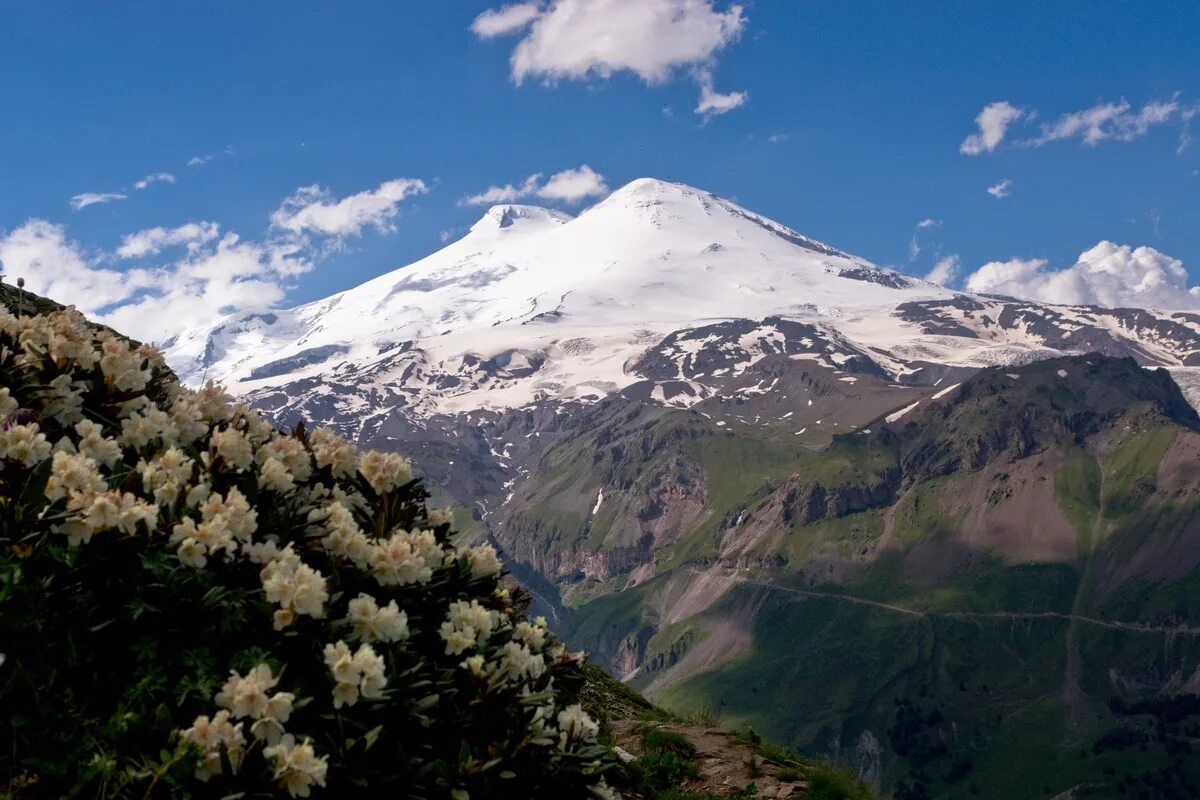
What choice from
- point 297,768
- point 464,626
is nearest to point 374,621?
point 464,626

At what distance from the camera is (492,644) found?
7695mm

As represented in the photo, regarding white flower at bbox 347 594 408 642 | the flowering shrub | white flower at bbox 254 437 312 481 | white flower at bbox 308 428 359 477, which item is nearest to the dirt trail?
the flowering shrub

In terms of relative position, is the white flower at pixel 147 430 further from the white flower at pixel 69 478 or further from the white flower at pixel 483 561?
the white flower at pixel 483 561

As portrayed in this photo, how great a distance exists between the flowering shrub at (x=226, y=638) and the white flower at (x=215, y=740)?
0.04 ft

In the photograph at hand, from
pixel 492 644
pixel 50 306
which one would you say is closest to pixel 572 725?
pixel 492 644

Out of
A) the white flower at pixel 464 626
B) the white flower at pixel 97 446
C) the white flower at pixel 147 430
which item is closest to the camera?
the white flower at pixel 464 626

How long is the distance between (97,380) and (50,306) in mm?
12029

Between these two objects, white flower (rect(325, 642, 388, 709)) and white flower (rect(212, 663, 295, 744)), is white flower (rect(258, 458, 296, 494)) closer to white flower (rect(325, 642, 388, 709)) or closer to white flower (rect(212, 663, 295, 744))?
white flower (rect(325, 642, 388, 709))

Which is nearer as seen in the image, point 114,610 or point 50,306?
point 114,610

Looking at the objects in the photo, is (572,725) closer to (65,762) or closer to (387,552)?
(387,552)

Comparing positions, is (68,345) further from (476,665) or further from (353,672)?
(476,665)

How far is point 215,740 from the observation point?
19.3 ft

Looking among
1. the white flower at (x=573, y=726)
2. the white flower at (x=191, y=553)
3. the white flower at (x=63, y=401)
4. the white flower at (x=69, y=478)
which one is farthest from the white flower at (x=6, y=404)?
the white flower at (x=573, y=726)

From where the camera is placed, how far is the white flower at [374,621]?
22.1 ft
